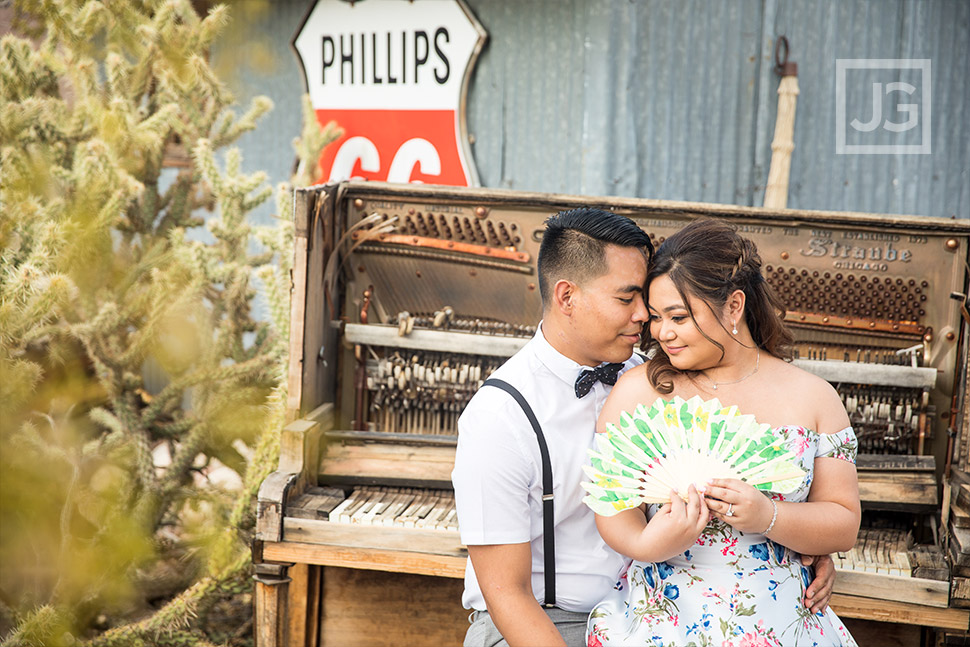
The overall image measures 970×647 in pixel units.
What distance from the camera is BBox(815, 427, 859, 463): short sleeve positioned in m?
1.98

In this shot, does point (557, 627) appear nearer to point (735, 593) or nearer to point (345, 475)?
point (735, 593)

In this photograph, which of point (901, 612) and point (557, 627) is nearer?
point (557, 627)

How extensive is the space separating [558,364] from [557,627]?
2.21 feet

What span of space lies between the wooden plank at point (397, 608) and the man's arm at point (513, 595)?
141 centimetres

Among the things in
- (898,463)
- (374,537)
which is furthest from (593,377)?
(898,463)

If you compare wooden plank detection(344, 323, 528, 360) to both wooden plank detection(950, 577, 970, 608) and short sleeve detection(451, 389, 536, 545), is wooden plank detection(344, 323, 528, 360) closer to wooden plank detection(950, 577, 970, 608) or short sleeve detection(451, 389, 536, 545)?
short sleeve detection(451, 389, 536, 545)

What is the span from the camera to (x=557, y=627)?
7.16ft

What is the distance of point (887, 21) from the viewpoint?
15.2ft

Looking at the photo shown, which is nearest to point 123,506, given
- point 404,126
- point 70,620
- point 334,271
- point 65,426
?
point 65,426

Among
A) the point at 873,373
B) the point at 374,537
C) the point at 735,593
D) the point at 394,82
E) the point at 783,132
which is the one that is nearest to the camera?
the point at 735,593

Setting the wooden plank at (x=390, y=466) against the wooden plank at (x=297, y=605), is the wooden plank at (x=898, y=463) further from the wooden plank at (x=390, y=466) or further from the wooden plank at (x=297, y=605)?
the wooden plank at (x=297, y=605)

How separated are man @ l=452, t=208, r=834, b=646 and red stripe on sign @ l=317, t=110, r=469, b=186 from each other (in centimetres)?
311

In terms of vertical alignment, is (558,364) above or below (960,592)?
above

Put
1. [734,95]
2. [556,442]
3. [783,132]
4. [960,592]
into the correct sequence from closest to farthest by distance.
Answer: [556,442], [960,592], [783,132], [734,95]
